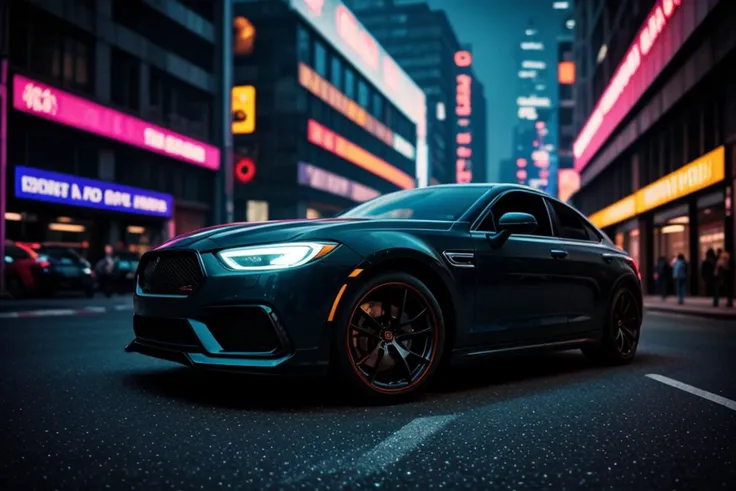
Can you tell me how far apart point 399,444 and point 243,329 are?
1.19 m

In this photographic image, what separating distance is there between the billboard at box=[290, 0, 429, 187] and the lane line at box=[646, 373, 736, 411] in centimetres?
4730

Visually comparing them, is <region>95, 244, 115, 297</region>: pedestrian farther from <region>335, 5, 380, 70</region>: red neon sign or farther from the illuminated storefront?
<region>335, 5, 380, 70</region>: red neon sign

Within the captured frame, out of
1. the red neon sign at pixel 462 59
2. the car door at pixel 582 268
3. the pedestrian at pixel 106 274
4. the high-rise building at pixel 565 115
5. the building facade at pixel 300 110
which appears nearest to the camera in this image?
the car door at pixel 582 268

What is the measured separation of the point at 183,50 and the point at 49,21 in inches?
434

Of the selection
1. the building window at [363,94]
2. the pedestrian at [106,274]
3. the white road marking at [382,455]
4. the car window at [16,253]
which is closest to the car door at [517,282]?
the white road marking at [382,455]

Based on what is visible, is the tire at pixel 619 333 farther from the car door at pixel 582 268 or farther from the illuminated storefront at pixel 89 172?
the illuminated storefront at pixel 89 172

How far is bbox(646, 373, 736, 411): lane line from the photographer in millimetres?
4509

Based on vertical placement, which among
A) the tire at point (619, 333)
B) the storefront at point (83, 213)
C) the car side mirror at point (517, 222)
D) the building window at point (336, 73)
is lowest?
the tire at point (619, 333)

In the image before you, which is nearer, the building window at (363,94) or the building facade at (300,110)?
the building facade at (300,110)

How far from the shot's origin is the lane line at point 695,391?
4509 mm

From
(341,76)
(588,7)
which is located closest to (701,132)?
(588,7)

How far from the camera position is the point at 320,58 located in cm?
5419

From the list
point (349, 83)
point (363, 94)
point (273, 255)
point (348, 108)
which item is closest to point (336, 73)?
point (348, 108)

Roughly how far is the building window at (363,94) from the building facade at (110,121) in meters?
26.7
